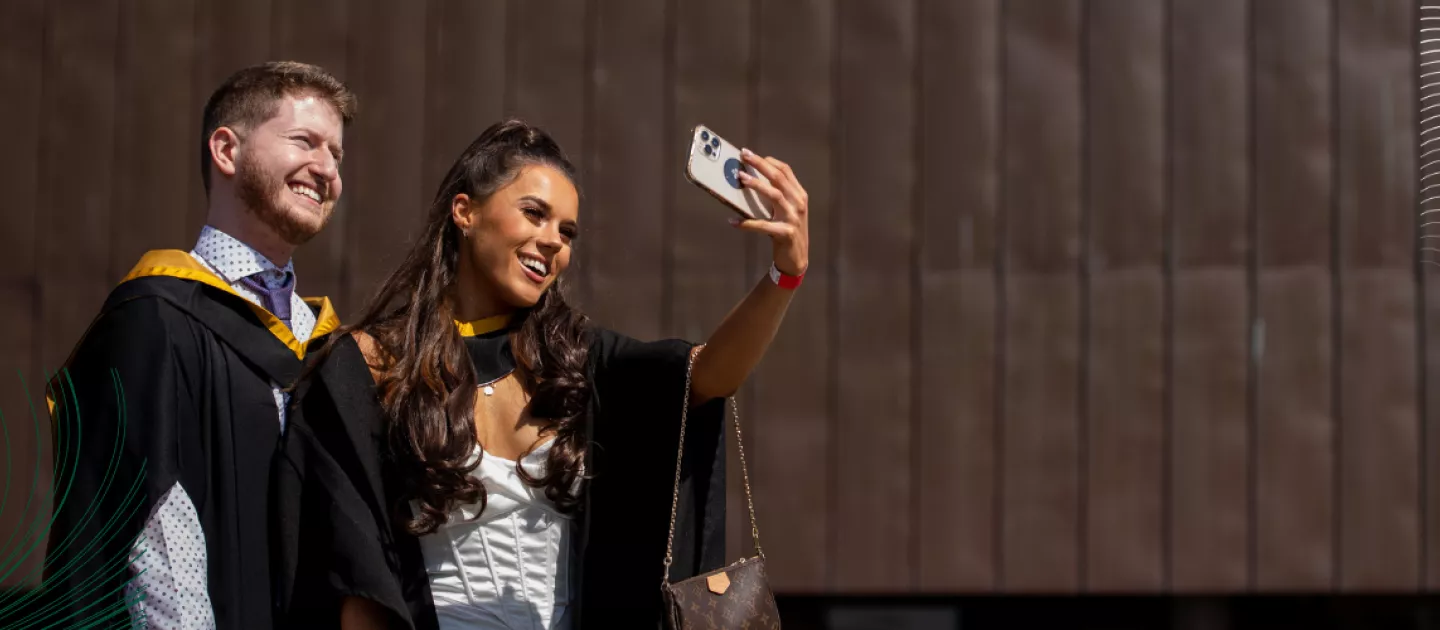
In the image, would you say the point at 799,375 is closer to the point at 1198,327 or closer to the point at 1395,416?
the point at 1198,327

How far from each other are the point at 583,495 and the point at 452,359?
13.1 inches

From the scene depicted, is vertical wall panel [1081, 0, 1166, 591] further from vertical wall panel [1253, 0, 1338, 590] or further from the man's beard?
the man's beard

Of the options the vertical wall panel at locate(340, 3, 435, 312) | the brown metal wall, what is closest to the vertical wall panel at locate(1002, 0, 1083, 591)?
the brown metal wall

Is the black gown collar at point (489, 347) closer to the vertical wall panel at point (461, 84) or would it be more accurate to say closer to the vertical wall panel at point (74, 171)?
the vertical wall panel at point (461, 84)

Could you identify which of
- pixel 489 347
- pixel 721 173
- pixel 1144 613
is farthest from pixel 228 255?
pixel 1144 613

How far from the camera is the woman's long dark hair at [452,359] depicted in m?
2.15

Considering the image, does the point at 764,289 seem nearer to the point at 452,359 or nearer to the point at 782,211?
the point at 782,211

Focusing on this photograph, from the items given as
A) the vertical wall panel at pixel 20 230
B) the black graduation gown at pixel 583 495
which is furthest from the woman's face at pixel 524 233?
the vertical wall panel at pixel 20 230

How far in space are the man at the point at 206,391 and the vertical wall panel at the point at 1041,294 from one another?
2.60m

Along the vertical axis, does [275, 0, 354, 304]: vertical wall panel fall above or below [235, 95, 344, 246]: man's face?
above

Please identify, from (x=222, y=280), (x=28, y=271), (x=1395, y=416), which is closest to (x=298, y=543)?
(x=222, y=280)

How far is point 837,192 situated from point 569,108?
0.98m

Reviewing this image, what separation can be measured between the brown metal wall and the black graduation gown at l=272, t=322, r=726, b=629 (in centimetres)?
207

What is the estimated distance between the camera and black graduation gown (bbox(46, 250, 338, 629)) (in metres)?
2.06
